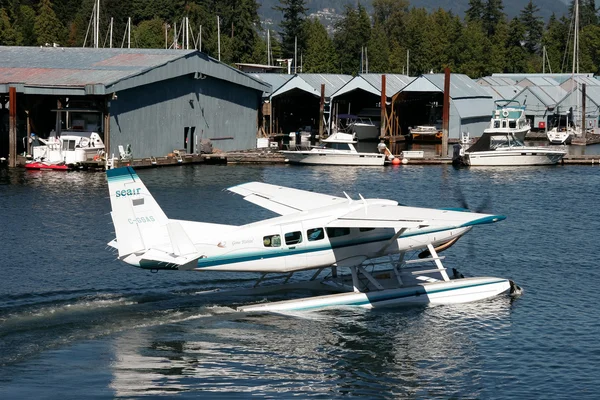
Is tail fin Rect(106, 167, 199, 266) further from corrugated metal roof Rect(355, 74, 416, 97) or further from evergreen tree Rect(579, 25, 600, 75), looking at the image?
evergreen tree Rect(579, 25, 600, 75)

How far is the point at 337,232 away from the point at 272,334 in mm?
3952

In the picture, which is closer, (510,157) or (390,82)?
(510,157)

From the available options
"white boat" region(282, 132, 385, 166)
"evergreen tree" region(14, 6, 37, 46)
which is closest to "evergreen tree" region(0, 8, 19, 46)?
"evergreen tree" region(14, 6, 37, 46)

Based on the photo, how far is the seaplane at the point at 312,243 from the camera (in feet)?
86.9

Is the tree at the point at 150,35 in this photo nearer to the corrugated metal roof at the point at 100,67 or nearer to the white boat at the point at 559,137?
the corrugated metal roof at the point at 100,67

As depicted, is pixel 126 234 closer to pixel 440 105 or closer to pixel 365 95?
pixel 365 95

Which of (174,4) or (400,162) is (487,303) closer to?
(400,162)

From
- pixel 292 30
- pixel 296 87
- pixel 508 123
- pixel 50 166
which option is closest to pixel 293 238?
pixel 50 166

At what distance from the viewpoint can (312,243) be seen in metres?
28.2

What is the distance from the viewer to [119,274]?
32500mm

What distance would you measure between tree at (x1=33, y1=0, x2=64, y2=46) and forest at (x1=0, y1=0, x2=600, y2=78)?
142mm

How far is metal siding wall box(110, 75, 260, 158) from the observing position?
6384 centimetres

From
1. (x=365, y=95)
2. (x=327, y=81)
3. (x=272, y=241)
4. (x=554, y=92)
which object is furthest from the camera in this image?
(x=554, y=92)

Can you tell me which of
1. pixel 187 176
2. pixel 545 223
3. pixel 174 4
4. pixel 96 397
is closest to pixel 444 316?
pixel 96 397
